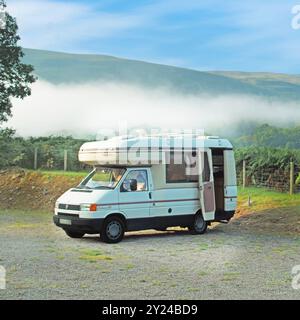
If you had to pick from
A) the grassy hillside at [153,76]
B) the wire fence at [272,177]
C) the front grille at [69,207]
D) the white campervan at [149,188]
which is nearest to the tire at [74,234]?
the white campervan at [149,188]

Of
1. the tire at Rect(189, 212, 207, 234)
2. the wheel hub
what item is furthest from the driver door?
the tire at Rect(189, 212, 207, 234)

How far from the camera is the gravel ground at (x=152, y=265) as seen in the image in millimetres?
9617

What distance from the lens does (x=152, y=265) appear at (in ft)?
40.3

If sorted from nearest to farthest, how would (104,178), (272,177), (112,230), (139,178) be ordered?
(112,230), (104,178), (139,178), (272,177)

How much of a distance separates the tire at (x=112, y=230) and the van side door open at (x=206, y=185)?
2.76 metres

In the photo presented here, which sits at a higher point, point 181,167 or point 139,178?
point 181,167

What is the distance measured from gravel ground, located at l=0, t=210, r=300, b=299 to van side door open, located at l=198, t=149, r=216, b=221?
71cm

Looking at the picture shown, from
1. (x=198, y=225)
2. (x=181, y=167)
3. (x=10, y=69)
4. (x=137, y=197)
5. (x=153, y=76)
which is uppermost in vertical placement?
(x=153, y=76)

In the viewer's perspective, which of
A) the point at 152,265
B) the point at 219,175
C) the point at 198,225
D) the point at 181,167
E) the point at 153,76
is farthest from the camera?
the point at 153,76

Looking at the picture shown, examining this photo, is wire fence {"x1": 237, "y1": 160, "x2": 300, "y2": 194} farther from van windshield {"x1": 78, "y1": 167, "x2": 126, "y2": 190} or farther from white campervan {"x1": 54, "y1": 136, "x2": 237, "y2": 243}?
van windshield {"x1": 78, "y1": 167, "x2": 126, "y2": 190}

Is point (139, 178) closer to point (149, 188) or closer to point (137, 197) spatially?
point (149, 188)

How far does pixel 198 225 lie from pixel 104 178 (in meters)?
3.09

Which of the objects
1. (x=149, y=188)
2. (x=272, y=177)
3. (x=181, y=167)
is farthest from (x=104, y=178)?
(x=272, y=177)
